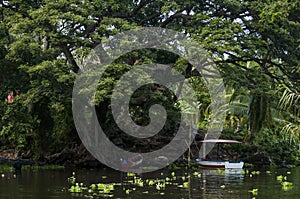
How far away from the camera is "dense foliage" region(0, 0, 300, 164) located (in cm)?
2459

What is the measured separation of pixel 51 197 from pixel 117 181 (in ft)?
17.5

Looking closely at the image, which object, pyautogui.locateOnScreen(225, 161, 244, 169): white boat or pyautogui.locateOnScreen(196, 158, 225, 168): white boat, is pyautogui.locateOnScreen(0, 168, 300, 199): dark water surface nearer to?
pyautogui.locateOnScreen(225, 161, 244, 169): white boat

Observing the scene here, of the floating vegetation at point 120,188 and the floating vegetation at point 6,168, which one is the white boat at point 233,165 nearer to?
the floating vegetation at point 120,188

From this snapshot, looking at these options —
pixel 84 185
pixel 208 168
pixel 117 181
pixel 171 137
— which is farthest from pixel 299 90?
pixel 84 185

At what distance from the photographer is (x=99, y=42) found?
25.3m

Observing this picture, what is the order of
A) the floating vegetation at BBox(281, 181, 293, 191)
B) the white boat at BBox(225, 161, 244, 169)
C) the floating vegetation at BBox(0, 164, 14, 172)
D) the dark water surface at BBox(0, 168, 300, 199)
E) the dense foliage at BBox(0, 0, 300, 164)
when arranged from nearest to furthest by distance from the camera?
the dark water surface at BBox(0, 168, 300, 199) < the floating vegetation at BBox(281, 181, 293, 191) < the dense foliage at BBox(0, 0, 300, 164) < the floating vegetation at BBox(0, 164, 14, 172) < the white boat at BBox(225, 161, 244, 169)

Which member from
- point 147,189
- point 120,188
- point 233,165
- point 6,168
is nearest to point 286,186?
point 147,189

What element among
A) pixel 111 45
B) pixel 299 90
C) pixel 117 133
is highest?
pixel 111 45

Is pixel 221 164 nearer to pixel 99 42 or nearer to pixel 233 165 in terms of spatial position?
pixel 233 165

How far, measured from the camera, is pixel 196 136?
33.4m

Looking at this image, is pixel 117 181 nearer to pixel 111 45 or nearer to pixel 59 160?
pixel 111 45

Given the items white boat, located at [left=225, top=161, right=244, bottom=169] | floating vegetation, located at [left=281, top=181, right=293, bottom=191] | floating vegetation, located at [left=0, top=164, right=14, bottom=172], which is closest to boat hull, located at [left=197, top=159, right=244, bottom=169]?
white boat, located at [left=225, top=161, right=244, bottom=169]

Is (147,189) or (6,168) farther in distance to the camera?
(6,168)

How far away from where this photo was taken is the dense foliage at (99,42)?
24594 mm
